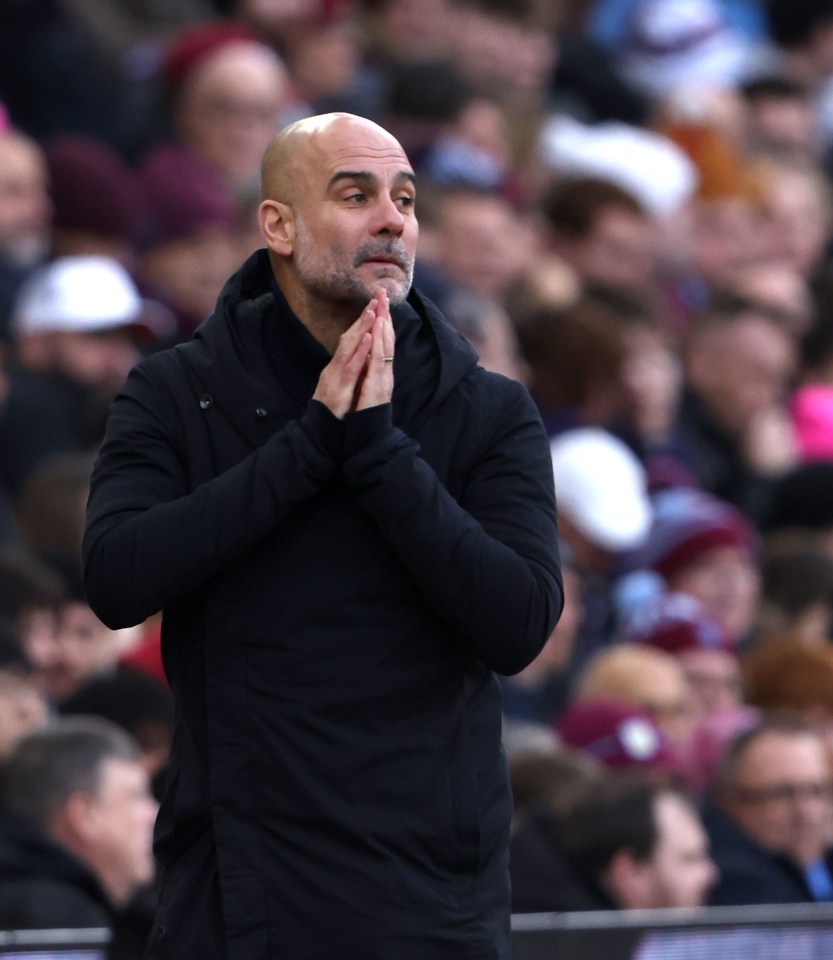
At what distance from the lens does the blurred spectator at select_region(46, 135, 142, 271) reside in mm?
8031

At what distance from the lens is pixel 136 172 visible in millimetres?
9352

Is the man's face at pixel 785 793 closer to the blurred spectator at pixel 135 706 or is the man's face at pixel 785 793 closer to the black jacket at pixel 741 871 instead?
the black jacket at pixel 741 871

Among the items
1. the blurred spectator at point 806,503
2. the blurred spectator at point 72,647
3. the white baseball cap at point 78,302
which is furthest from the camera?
the blurred spectator at point 806,503

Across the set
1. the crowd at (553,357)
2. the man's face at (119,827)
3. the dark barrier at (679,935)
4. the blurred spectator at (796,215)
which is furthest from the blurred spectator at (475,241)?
the dark barrier at (679,935)

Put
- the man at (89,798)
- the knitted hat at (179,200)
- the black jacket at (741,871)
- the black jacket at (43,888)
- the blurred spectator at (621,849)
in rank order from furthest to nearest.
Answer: the knitted hat at (179,200) → the black jacket at (741,871) → the blurred spectator at (621,849) → the man at (89,798) → the black jacket at (43,888)

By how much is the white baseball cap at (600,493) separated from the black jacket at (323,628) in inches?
183

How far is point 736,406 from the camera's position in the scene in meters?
9.45

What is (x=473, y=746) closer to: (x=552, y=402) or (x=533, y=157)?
(x=552, y=402)

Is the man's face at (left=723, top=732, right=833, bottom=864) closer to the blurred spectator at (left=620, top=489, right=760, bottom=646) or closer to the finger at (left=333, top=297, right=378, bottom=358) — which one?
the blurred spectator at (left=620, top=489, right=760, bottom=646)

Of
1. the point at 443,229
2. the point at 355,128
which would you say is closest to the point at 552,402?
the point at 443,229

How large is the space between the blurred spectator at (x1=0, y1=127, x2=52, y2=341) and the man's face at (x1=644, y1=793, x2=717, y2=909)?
3.16 meters

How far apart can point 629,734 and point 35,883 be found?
88.1 inches

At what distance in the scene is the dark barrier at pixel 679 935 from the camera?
4.20m

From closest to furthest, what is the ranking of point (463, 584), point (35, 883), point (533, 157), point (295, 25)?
point (463, 584), point (35, 883), point (295, 25), point (533, 157)
